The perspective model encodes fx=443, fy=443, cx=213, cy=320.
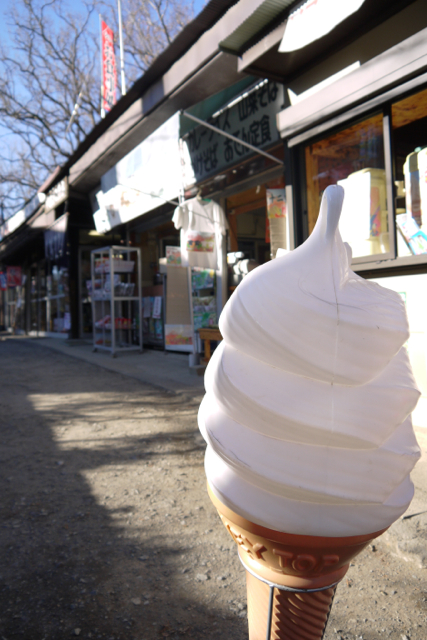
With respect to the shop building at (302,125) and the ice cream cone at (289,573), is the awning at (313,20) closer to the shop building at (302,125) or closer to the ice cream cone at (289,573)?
the shop building at (302,125)

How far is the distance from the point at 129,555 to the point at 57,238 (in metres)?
11.4

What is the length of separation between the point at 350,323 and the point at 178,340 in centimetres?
710

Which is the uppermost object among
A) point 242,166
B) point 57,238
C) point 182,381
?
point 57,238

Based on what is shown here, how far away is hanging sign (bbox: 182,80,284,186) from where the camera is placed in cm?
561

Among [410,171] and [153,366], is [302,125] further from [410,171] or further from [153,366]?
[153,366]

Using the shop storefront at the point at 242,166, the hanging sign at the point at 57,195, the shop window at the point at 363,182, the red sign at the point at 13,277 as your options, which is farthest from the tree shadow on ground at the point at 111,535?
the red sign at the point at 13,277

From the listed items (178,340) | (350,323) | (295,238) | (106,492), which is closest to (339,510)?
(350,323)

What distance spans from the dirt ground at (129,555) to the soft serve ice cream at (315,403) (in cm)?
115

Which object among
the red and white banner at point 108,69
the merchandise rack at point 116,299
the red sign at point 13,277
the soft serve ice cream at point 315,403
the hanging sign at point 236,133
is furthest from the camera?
the red sign at point 13,277

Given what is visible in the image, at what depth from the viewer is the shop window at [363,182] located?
4344mm

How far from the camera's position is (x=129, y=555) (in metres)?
2.29

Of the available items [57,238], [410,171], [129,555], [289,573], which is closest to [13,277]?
[57,238]

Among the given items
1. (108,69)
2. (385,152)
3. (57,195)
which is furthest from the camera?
(108,69)

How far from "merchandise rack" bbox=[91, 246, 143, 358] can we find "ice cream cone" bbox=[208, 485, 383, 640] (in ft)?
27.5
